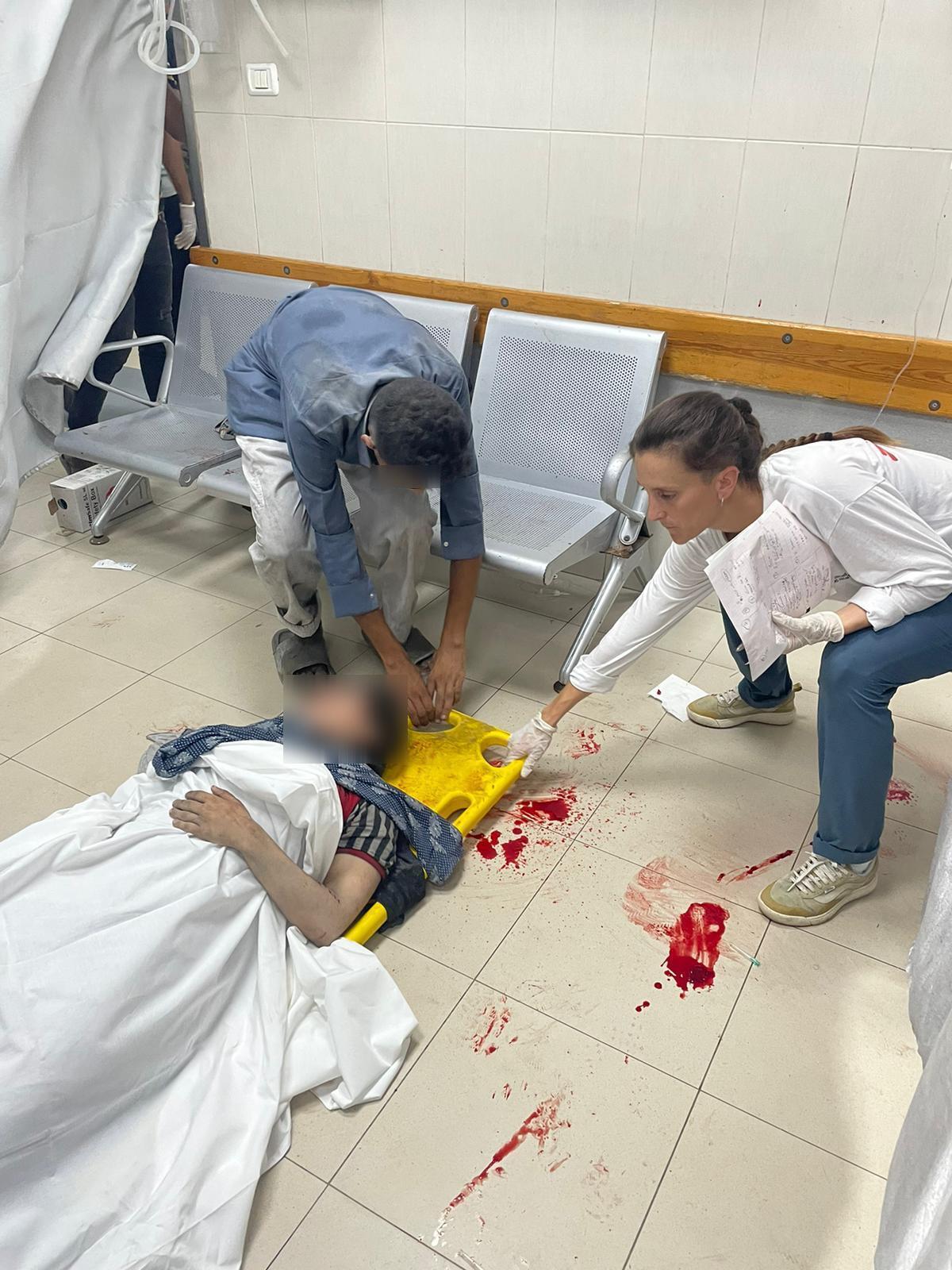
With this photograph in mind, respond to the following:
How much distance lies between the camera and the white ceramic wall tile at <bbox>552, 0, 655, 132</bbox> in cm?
208

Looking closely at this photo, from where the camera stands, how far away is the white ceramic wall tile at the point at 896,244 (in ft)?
6.31

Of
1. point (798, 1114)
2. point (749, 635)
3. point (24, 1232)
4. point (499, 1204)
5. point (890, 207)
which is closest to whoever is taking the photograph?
point (24, 1232)

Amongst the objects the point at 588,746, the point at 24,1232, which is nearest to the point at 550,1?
the point at 588,746

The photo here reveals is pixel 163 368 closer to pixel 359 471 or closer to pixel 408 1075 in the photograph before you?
pixel 359 471

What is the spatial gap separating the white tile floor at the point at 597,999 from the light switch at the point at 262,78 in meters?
1.61

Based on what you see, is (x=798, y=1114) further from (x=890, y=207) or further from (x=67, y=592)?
(x=67, y=592)

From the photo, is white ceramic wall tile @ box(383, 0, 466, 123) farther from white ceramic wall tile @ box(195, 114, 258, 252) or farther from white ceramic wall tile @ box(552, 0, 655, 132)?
white ceramic wall tile @ box(195, 114, 258, 252)

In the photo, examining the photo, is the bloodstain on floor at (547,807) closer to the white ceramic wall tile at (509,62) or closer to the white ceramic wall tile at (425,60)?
the white ceramic wall tile at (509,62)

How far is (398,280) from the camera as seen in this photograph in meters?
2.66

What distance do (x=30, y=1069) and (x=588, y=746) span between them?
130 centimetres

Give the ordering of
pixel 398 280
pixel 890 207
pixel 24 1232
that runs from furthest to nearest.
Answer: pixel 398 280 → pixel 890 207 → pixel 24 1232

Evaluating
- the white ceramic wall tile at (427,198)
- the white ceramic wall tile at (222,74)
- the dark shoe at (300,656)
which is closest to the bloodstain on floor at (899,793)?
the dark shoe at (300,656)

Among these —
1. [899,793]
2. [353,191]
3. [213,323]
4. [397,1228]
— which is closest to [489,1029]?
[397,1228]

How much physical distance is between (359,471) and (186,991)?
49.1 inches
